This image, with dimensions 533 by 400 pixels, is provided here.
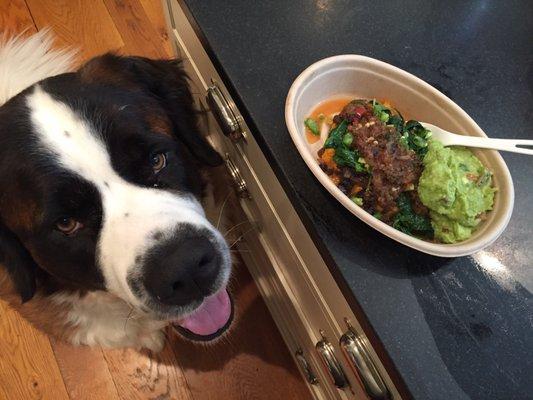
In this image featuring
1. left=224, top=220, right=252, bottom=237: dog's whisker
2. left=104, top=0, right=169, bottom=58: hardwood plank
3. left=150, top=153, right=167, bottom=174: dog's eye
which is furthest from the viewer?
left=104, top=0, right=169, bottom=58: hardwood plank

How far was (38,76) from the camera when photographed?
3.67 feet

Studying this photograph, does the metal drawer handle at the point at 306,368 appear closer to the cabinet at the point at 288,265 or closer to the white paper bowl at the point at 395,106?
the cabinet at the point at 288,265

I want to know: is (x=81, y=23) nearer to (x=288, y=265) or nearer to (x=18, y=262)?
(x=18, y=262)

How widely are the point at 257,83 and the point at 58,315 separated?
2.60 ft

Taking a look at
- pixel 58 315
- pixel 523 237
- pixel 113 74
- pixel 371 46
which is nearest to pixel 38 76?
pixel 113 74

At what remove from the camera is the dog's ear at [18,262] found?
0.83 m

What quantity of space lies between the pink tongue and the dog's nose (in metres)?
0.28

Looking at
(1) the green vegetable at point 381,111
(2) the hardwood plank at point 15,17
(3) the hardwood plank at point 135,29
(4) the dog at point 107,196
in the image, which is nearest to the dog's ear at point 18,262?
(4) the dog at point 107,196

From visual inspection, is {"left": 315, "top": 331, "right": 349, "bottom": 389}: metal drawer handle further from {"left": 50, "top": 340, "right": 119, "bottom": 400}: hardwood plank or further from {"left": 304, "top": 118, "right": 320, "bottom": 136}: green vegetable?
{"left": 50, "top": 340, "right": 119, "bottom": 400}: hardwood plank

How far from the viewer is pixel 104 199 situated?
0.73 m

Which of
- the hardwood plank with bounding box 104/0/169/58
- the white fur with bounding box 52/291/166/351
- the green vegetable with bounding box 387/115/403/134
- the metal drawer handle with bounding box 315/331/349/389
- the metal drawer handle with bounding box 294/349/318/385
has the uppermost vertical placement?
the green vegetable with bounding box 387/115/403/134

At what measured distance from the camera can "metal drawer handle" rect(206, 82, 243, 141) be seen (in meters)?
0.85

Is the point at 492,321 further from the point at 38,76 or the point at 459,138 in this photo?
the point at 38,76

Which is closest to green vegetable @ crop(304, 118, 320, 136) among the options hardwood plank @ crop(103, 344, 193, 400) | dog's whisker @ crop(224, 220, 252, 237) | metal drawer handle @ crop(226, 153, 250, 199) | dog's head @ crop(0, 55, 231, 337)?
dog's head @ crop(0, 55, 231, 337)
